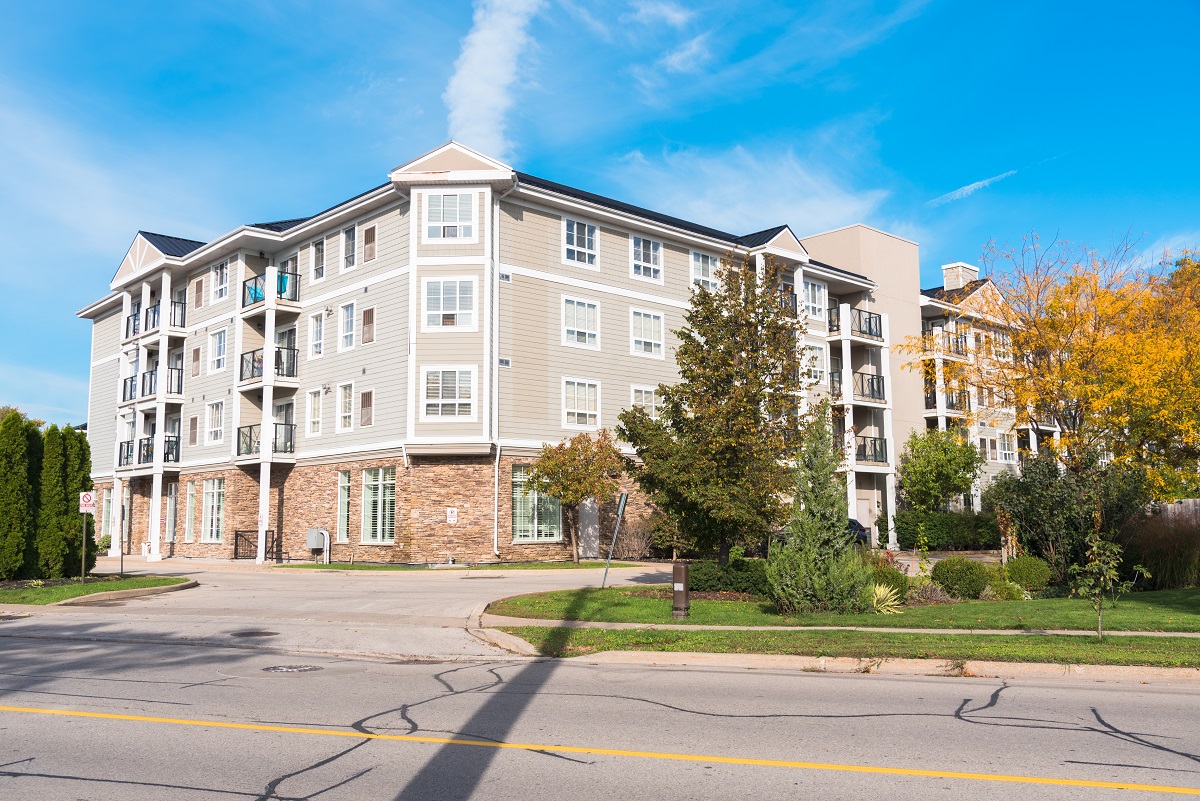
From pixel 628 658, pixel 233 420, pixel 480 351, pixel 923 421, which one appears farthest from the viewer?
pixel 923 421

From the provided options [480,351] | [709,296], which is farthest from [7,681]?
[480,351]

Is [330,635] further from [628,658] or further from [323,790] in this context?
[323,790]

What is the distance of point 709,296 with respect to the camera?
20.8 m

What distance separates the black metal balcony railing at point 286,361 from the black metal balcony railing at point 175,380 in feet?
30.4

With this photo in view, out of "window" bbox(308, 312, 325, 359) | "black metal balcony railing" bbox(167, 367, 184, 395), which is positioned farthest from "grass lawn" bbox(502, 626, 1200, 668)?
"black metal balcony railing" bbox(167, 367, 184, 395)

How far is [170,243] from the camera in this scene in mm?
47031

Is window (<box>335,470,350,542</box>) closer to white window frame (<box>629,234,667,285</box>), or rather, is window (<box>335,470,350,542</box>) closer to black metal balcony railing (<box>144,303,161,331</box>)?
white window frame (<box>629,234,667,285</box>)

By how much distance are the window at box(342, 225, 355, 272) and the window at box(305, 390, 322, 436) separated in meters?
5.15

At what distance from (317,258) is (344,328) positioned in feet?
13.7

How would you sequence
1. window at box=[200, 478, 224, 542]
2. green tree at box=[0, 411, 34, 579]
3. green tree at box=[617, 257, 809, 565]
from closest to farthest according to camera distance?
green tree at box=[617, 257, 809, 565] < green tree at box=[0, 411, 34, 579] < window at box=[200, 478, 224, 542]

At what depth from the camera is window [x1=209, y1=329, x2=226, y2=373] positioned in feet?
140

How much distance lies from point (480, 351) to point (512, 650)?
20.2 metres

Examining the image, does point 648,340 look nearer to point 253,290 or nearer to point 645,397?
point 645,397

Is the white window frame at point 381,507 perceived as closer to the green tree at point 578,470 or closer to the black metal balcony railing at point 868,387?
the green tree at point 578,470
